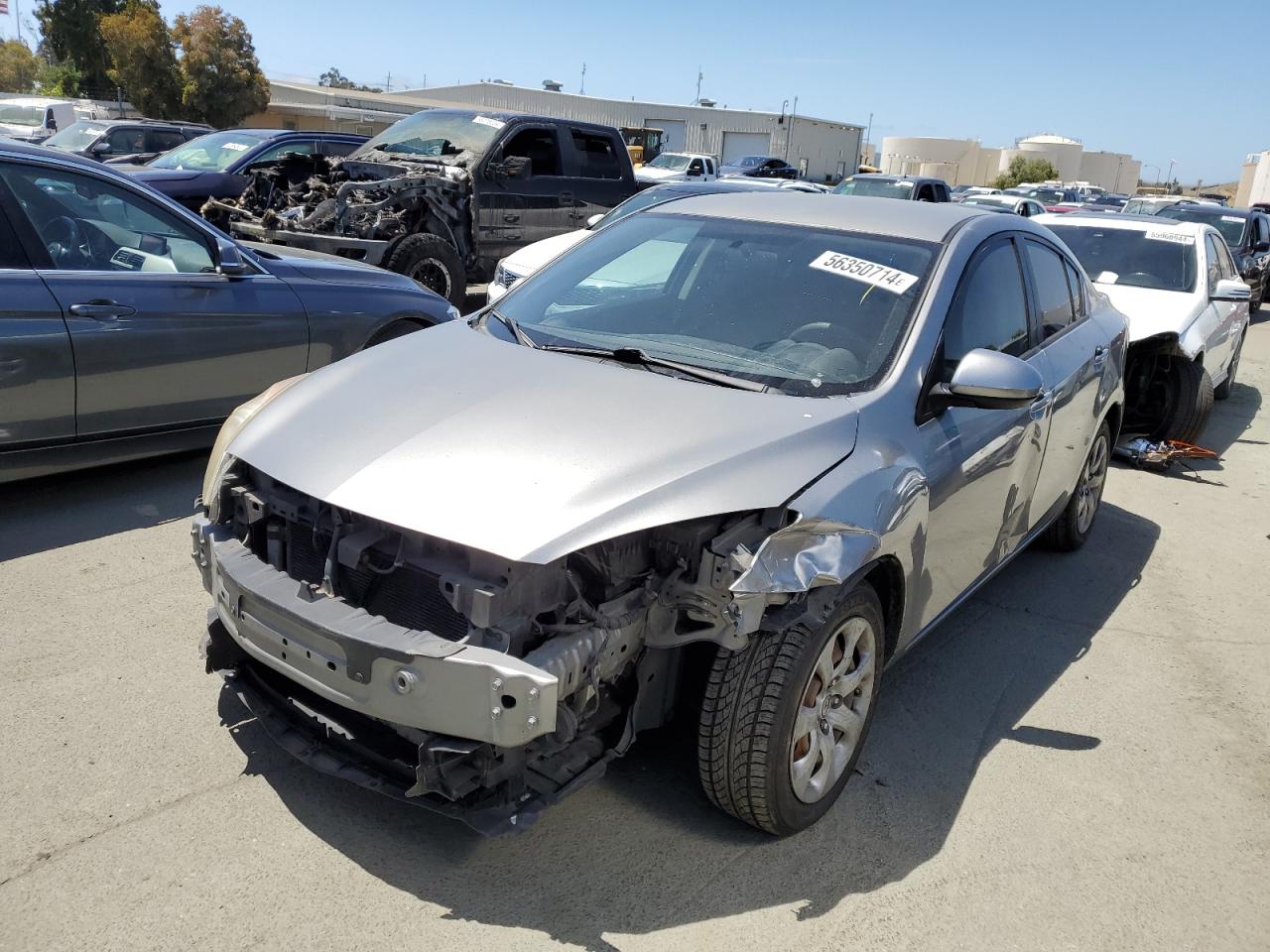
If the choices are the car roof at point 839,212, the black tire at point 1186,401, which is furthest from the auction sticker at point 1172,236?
the car roof at point 839,212

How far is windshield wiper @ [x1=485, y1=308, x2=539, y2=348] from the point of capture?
3648mm

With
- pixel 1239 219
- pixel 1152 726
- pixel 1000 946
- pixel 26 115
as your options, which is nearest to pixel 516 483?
pixel 1000 946

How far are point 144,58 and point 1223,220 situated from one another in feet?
128

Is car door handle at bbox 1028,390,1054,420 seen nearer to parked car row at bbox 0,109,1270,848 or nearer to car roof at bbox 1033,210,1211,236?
parked car row at bbox 0,109,1270,848

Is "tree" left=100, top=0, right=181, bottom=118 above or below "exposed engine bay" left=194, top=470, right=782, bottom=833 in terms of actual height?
above

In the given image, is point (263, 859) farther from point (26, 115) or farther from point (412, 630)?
point (26, 115)

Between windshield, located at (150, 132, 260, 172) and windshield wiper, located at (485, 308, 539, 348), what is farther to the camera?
windshield, located at (150, 132, 260, 172)

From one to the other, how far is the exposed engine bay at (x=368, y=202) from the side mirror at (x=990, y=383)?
23.5 feet

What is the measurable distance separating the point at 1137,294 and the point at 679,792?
6.75 metres

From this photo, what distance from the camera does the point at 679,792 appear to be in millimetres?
Result: 3201

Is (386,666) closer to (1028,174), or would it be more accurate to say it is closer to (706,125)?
(706,125)

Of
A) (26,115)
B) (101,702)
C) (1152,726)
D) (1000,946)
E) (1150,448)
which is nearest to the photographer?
(1000,946)

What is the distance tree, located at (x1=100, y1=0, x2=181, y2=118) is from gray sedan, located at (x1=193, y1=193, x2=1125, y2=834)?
4327 cm

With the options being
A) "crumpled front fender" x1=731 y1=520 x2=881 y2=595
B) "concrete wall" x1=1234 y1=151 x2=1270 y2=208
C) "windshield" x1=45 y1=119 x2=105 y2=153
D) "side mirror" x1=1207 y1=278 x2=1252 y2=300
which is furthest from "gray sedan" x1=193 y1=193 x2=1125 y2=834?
"concrete wall" x1=1234 y1=151 x2=1270 y2=208
